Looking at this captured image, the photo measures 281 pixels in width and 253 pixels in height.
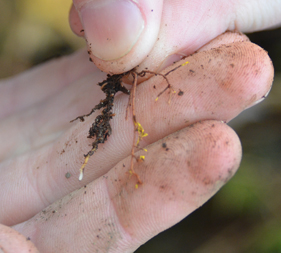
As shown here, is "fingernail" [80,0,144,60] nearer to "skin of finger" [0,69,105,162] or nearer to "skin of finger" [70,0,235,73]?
"skin of finger" [70,0,235,73]

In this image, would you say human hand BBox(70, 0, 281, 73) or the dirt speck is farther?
the dirt speck

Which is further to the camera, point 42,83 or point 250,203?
point 42,83

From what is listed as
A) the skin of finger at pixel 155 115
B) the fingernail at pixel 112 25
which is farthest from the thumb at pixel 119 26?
the skin of finger at pixel 155 115

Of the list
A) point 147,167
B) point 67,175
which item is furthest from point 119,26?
point 67,175

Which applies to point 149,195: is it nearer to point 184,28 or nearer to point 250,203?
point 184,28

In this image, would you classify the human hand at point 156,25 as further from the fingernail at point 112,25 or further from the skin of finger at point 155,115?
the skin of finger at point 155,115

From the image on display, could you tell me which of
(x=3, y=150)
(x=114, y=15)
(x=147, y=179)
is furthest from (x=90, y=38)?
(x=3, y=150)

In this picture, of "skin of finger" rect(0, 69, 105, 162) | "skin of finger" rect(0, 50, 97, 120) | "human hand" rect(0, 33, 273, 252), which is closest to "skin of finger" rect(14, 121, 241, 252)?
"human hand" rect(0, 33, 273, 252)
